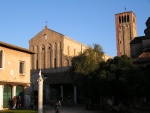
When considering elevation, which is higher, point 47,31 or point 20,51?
point 47,31

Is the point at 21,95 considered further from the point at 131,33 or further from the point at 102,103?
the point at 131,33

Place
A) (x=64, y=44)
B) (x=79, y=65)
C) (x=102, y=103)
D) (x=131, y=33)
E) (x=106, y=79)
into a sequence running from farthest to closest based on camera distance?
1. (x=131, y=33)
2. (x=64, y=44)
3. (x=79, y=65)
4. (x=102, y=103)
5. (x=106, y=79)

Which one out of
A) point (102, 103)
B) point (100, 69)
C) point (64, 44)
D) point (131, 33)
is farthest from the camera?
point (131, 33)

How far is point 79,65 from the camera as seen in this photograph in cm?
3912

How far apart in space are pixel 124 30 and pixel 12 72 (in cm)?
4821

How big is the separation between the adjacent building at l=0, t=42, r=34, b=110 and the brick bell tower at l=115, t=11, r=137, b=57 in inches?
1685

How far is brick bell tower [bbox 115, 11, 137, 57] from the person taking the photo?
70.7m

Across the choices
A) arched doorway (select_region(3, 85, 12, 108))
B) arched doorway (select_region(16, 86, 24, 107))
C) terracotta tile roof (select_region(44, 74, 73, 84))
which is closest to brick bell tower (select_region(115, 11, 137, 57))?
terracotta tile roof (select_region(44, 74, 73, 84))

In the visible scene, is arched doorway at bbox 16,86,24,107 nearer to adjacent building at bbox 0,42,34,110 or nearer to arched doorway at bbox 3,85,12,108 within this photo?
adjacent building at bbox 0,42,34,110

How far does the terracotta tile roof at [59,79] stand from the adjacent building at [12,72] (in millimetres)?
9030

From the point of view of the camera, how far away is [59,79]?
133 feet

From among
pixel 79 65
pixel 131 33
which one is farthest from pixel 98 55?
pixel 131 33

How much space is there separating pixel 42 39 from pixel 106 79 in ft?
108

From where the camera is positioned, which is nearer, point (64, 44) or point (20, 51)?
point (20, 51)
